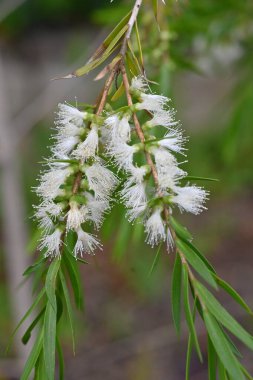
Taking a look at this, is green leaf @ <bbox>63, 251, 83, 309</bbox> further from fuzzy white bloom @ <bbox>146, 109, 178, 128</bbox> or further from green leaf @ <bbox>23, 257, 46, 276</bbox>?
fuzzy white bloom @ <bbox>146, 109, 178, 128</bbox>

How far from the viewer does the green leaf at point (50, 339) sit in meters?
1.00

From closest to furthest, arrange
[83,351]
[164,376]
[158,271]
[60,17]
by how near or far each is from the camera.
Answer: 1. [164,376]
2. [83,351]
3. [158,271]
4. [60,17]

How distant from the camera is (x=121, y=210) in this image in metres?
1.79

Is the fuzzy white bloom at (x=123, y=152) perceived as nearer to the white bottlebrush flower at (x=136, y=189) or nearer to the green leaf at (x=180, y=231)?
the white bottlebrush flower at (x=136, y=189)

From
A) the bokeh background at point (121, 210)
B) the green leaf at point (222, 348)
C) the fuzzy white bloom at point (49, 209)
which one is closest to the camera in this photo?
the green leaf at point (222, 348)

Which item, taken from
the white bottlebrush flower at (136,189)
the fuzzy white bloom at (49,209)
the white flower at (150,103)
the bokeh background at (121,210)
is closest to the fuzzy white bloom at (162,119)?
the white flower at (150,103)

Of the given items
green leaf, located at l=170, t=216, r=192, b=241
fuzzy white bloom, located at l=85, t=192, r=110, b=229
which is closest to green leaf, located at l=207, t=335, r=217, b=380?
green leaf, located at l=170, t=216, r=192, b=241

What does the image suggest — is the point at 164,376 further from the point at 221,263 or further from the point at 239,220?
the point at 239,220

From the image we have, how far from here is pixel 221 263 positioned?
16.4 ft

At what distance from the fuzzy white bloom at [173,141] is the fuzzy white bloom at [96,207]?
0.48ft

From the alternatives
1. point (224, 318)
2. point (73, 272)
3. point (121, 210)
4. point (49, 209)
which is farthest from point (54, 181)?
point (121, 210)

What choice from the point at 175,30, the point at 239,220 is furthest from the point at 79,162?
the point at 239,220

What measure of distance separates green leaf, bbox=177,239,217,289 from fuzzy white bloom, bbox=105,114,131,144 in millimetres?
202

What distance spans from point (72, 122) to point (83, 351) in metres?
3.29
